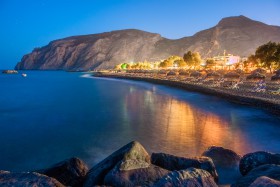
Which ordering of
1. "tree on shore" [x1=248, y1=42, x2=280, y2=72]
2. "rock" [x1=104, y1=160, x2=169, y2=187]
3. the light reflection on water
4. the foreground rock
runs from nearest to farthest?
"rock" [x1=104, y1=160, x2=169, y2=187]
the foreground rock
the light reflection on water
"tree on shore" [x1=248, y1=42, x2=280, y2=72]

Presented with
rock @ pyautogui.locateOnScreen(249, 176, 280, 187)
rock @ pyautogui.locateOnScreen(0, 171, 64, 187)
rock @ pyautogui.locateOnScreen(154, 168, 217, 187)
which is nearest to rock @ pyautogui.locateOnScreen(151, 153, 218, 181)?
rock @ pyautogui.locateOnScreen(154, 168, 217, 187)

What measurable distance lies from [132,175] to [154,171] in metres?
0.57

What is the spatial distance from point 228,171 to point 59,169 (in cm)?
554

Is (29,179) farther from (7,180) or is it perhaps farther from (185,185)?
(185,185)

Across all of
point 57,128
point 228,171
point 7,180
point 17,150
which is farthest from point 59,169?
point 57,128

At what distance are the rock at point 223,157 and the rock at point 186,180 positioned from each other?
14.4 ft

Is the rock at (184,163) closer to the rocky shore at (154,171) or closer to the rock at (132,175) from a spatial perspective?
the rocky shore at (154,171)

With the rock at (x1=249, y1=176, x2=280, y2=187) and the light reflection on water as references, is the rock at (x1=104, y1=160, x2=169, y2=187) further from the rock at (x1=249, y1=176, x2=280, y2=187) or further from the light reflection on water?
the light reflection on water

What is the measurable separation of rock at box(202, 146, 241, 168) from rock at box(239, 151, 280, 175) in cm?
118

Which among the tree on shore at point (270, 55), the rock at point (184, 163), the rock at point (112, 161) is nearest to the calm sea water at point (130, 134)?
the rock at point (112, 161)

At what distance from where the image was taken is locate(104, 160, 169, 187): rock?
6.55 metres

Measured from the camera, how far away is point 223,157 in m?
9.84

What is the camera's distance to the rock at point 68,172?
7.78 m

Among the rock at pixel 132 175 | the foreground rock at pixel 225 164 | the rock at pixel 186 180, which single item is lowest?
the foreground rock at pixel 225 164
